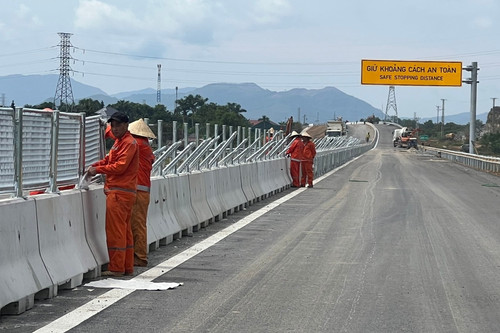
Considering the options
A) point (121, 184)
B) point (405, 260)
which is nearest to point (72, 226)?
point (121, 184)

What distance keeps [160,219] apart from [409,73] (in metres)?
60.2

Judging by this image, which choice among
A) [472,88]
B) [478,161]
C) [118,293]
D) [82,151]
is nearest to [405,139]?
[472,88]

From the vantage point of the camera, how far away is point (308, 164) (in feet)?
96.2

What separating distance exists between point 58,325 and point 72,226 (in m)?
2.28

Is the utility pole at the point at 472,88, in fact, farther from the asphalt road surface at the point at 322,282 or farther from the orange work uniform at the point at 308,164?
the asphalt road surface at the point at 322,282

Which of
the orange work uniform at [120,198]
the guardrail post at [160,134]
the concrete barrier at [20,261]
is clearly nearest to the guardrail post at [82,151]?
the orange work uniform at [120,198]

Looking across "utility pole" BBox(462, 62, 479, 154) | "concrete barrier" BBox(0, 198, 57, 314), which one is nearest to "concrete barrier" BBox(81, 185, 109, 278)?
"concrete barrier" BBox(0, 198, 57, 314)

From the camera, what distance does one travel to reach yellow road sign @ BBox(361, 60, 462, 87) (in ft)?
226

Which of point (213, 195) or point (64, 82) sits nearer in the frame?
point (213, 195)

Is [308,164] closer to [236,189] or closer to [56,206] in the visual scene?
[236,189]

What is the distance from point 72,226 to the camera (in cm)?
962

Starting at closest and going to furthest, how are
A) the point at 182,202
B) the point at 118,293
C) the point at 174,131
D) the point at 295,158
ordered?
the point at 118,293 < the point at 182,202 < the point at 174,131 < the point at 295,158

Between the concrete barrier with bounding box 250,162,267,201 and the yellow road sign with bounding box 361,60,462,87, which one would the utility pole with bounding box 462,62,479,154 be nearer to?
the yellow road sign with bounding box 361,60,462,87

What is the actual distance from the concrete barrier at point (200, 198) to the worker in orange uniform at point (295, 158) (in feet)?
42.4
